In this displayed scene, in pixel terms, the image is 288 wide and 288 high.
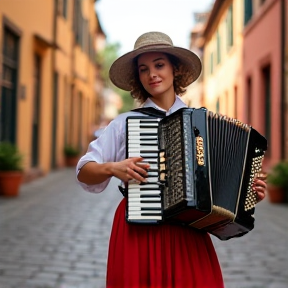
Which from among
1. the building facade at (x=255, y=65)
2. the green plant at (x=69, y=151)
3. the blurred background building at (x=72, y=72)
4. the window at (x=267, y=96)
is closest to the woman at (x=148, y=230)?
the blurred background building at (x=72, y=72)

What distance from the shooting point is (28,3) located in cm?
1373

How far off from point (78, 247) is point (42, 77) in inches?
414

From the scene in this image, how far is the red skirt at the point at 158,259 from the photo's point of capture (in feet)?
8.98

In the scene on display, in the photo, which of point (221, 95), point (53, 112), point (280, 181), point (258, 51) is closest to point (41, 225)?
point (280, 181)

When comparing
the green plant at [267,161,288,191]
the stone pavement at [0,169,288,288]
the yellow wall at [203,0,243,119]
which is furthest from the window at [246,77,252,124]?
the stone pavement at [0,169,288,288]

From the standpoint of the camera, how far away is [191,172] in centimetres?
263

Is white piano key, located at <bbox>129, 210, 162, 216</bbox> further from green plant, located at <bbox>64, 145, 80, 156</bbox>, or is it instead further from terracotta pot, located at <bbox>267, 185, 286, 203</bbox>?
green plant, located at <bbox>64, 145, 80, 156</bbox>

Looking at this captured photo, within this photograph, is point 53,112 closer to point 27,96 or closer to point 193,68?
point 27,96

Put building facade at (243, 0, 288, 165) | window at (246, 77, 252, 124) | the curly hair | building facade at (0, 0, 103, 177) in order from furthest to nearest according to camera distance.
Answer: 1. window at (246, 77, 252, 124)
2. building facade at (243, 0, 288, 165)
3. building facade at (0, 0, 103, 177)
4. the curly hair

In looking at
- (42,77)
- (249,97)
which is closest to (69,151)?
(42,77)

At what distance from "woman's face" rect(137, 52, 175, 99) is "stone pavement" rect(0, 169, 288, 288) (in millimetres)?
2335

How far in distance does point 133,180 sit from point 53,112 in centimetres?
1608

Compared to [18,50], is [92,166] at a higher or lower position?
lower

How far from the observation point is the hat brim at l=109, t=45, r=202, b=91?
2897 millimetres
